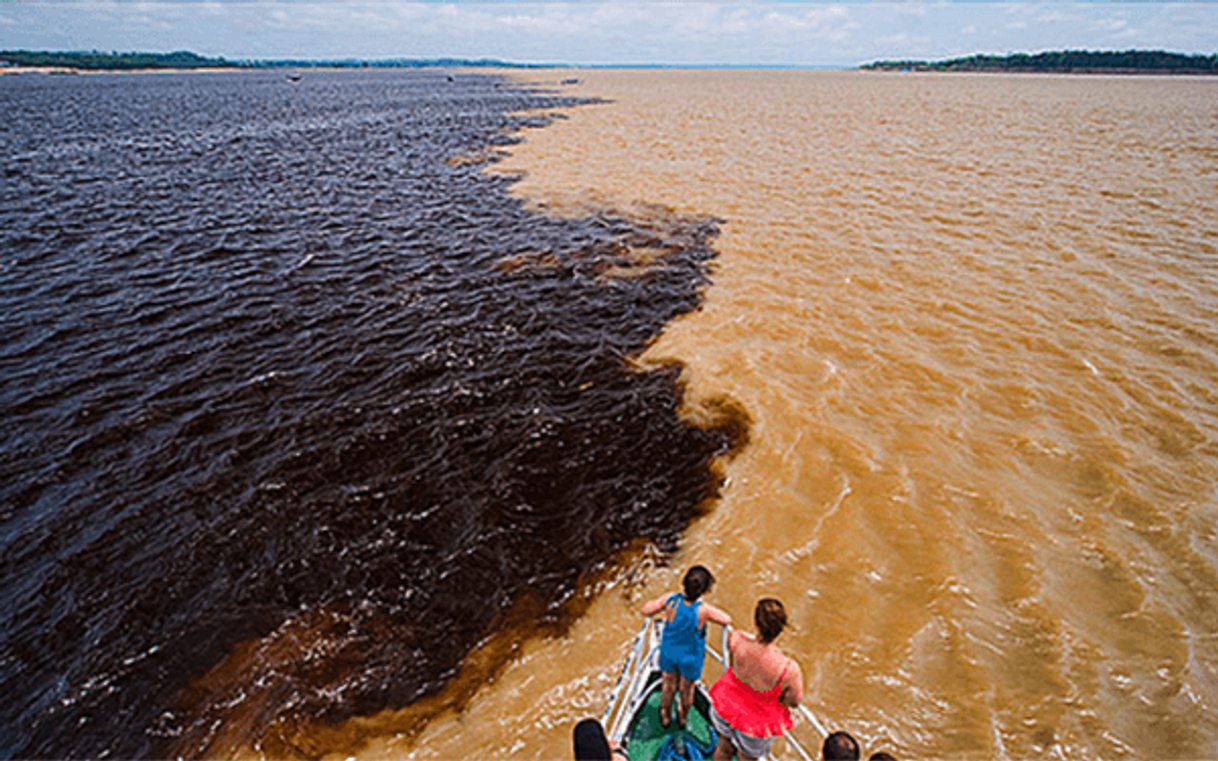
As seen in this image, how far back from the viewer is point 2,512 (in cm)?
839

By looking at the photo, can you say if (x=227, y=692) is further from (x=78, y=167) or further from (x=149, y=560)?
(x=78, y=167)

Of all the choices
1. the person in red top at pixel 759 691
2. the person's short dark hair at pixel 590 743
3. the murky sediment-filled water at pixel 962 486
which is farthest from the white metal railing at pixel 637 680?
the person's short dark hair at pixel 590 743

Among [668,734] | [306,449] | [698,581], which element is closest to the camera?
[698,581]

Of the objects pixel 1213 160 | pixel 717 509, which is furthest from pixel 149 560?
pixel 1213 160

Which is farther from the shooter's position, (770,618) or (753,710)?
(753,710)

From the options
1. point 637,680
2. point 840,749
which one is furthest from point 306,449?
point 840,749

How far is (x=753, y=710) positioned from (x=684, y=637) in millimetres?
840

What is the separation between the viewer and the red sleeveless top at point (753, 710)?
4582 millimetres

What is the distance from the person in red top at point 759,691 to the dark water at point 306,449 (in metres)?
3.05

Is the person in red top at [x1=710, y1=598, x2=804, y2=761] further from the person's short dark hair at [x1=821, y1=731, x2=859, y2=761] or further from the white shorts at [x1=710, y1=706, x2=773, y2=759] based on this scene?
the person's short dark hair at [x1=821, y1=731, x2=859, y2=761]

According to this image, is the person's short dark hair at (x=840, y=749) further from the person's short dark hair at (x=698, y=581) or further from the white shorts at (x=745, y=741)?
the person's short dark hair at (x=698, y=581)

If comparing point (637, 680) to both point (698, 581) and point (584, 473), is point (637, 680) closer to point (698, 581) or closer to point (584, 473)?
point (698, 581)

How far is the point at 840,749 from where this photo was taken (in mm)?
3836

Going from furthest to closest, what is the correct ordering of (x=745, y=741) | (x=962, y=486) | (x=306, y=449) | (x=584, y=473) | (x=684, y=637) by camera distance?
(x=306, y=449) < (x=584, y=473) < (x=962, y=486) < (x=684, y=637) < (x=745, y=741)
